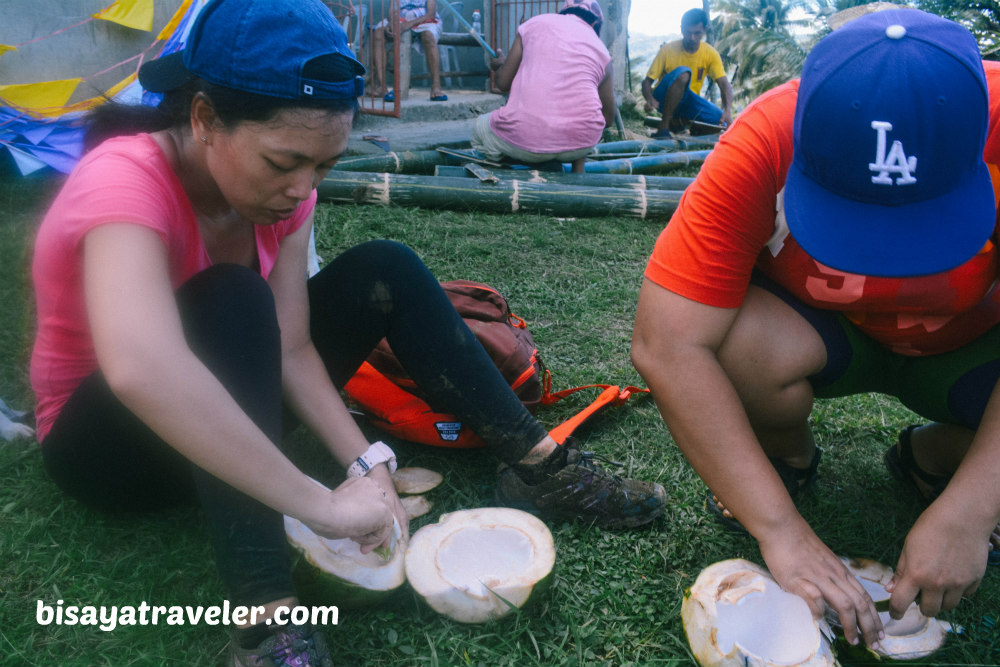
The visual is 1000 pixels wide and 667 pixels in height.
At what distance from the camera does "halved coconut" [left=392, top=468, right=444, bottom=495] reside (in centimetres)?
177

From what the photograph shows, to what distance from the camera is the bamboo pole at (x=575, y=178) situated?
4.40 m

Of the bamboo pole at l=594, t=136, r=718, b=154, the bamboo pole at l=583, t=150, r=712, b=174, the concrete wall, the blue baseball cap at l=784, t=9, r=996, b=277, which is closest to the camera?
the blue baseball cap at l=784, t=9, r=996, b=277

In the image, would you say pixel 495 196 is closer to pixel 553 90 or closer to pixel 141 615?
pixel 553 90

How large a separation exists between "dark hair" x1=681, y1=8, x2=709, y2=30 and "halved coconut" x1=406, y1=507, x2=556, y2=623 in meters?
7.26

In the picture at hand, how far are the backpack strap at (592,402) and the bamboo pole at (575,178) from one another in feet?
7.89

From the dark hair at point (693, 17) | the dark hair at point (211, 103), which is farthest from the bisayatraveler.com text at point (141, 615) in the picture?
the dark hair at point (693, 17)

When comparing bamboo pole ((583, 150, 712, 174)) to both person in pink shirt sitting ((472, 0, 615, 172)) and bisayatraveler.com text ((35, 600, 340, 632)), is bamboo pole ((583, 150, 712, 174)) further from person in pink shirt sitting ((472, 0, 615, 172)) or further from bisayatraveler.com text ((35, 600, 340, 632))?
bisayatraveler.com text ((35, 600, 340, 632))

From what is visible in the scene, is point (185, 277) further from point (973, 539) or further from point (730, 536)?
point (973, 539)

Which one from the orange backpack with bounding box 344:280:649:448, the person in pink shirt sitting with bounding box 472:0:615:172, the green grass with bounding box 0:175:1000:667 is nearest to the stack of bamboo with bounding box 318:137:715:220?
the person in pink shirt sitting with bounding box 472:0:615:172

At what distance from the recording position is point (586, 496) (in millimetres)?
1627

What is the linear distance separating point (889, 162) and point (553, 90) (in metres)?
3.57

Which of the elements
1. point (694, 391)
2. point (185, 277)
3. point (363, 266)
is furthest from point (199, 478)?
point (694, 391)

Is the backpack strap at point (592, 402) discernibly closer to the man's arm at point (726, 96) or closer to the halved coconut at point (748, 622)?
the halved coconut at point (748, 622)

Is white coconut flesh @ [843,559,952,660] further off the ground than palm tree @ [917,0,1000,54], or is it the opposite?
palm tree @ [917,0,1000,54]
